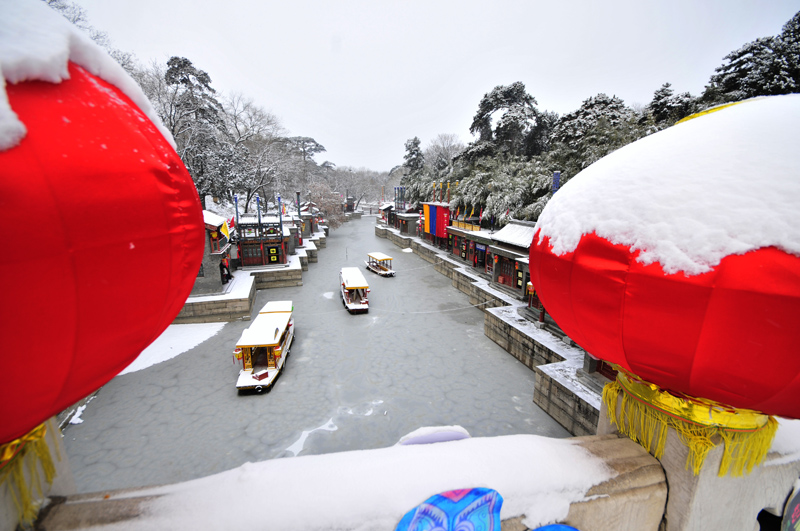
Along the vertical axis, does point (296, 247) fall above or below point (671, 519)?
below

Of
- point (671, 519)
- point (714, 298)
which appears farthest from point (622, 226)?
point (671, 519)

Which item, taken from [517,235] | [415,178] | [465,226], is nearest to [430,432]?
[517,235]

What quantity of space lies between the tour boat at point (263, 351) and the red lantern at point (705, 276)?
8.20 metres

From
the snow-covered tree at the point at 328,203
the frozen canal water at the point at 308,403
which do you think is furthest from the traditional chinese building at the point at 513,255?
the snow-covered tree at the point at 328,203

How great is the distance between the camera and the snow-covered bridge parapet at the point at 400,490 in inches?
65.0

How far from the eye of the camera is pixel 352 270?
53.4 ft

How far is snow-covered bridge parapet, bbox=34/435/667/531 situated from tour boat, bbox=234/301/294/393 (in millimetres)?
7164

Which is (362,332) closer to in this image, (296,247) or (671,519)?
(671,519)

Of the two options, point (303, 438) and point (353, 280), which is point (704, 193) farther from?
point (353, 280)

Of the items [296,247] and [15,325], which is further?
[296,247]

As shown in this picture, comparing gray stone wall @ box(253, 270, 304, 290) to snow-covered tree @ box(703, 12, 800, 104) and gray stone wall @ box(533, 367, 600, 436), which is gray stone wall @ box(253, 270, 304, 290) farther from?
snow-covered tree @ box(703, 12, 800, 104)

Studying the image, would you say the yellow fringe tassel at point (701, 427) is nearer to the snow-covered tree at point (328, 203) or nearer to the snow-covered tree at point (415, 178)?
the snow-covered tree at point (415, 178)

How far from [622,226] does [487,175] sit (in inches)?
880

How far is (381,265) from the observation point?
2030 centimetres
